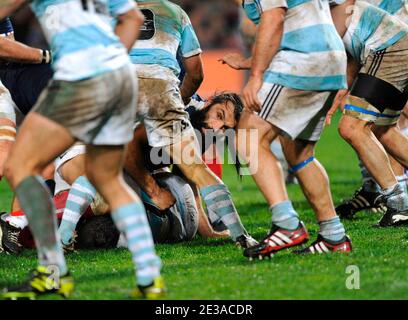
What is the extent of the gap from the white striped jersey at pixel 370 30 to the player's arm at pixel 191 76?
1281 mm

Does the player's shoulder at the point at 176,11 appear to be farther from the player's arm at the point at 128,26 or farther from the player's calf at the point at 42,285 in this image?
the player's calf at the point at 42,285

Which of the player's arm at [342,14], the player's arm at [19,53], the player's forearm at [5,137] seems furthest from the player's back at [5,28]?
the player's arm at [342,14]

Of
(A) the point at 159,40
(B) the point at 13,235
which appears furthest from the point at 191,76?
(B) the point at 13,235

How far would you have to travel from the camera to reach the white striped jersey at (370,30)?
7.84 metres

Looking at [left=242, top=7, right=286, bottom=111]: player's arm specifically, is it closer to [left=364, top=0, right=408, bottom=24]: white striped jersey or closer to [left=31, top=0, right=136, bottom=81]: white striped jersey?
[left=31, top=0, right=136, bottom=81]: white striped jersey

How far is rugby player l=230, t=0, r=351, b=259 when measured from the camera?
6.11 metres

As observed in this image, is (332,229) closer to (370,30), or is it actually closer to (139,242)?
(139,242)

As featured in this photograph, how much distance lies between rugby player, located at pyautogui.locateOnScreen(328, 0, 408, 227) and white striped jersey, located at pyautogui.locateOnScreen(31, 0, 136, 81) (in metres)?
3.25

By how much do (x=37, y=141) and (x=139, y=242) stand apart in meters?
0.72

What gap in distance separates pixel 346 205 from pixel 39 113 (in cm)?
448

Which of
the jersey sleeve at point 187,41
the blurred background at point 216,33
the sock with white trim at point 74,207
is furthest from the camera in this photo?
the blurred background at point 216,33

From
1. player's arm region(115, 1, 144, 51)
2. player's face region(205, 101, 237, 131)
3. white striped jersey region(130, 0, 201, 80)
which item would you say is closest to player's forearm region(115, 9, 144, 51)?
player's arm region(115, 1, 144, 51)
